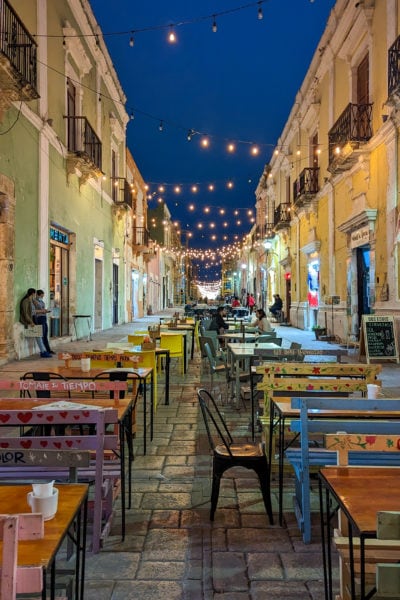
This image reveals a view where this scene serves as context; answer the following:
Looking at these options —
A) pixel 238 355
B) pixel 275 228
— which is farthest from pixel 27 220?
pixel 275 228

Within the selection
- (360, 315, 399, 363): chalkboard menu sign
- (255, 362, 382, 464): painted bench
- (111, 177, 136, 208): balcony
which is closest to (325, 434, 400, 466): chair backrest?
(255, 362, 382, 464): painted bench

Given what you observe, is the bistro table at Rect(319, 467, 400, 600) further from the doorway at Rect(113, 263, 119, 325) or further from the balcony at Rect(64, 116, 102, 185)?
the doorway at Rect(113, 263, 119, 325)

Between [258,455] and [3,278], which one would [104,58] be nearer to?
[3,278]

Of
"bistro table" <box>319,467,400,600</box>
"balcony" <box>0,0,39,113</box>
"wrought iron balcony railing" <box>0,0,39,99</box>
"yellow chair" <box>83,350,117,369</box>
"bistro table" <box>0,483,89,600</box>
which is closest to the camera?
"bistro table" <box>0,483,89,600</box>

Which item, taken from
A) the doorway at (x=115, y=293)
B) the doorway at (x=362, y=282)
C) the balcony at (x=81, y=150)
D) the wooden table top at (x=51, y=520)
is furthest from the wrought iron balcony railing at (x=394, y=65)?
the doorway at (x=115, y=293)

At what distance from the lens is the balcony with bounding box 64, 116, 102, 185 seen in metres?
14.4

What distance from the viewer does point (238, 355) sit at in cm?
645

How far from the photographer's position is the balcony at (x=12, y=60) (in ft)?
28.8

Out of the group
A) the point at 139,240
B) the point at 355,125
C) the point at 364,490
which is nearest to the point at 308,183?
the point at 355,125

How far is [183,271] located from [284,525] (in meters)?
74.7

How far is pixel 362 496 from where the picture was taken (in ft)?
6.08

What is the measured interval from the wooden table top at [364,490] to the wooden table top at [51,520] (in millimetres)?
885

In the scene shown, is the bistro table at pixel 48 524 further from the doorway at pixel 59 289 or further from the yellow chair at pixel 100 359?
the doorway at pixel 59 289

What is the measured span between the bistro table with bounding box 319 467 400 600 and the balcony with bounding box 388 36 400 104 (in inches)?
362
